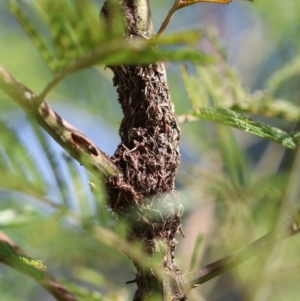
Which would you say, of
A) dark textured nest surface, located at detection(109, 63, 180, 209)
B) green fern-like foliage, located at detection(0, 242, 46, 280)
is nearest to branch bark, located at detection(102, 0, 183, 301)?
dark textured nest surface, located at detection(109, 63, 180, 209)

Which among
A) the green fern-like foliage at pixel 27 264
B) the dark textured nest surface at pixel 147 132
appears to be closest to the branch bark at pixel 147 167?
the dark textured nest surface at pixel 147 132

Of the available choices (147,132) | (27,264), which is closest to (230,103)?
(147,132)

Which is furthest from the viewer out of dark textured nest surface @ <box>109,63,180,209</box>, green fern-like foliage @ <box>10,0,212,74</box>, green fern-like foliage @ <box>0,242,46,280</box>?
dark textured nest surface @ <box>109,63,180,209</box>

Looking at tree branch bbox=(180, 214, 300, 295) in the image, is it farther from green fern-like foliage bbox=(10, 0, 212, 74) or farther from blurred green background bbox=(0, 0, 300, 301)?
green fern-like foliage bbox=(10, 0, 212, 74)

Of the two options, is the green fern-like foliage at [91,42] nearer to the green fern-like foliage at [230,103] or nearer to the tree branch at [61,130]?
the tree branch at [61,130]

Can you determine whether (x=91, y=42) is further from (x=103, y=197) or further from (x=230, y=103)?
(x=230, y=103)

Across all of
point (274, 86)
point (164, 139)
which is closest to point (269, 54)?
point (274, 86)
